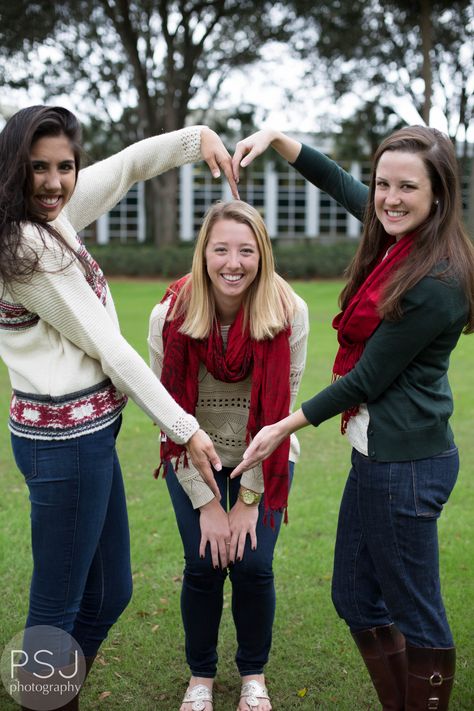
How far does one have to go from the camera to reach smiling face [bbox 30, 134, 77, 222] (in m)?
2.59

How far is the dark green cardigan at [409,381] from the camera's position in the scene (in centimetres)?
253

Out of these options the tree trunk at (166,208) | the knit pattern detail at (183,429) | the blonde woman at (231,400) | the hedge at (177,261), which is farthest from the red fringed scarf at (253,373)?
the tree trunk at (166,208)

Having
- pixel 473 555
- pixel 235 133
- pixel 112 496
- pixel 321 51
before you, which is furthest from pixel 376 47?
pixel 112 496

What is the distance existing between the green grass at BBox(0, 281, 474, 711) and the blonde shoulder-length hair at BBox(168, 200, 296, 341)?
158 centimetres

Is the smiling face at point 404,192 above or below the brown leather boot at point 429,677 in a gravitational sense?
above

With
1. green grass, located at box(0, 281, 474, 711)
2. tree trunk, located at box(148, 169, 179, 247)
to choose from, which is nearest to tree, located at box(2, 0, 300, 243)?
tree trunk, located at box(148, 169, 179, 247)

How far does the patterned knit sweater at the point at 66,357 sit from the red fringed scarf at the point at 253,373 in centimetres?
47

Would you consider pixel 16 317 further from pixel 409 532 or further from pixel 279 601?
pixel 279 601

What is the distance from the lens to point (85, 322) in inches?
101

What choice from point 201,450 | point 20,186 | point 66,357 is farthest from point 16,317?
point 201,450

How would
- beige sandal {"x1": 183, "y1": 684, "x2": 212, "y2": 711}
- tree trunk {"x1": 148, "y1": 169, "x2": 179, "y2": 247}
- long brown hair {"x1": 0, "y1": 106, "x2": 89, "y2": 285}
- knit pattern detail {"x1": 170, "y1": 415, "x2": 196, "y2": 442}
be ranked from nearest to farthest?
long brown hair {"x1": 0, "y1": 106, "x2": 89, "y2": 285} < knit pattern detail {"x1": 170, "y1": 415, "x2": 196, "y2": 442} < beige sandal {"x1": 183, "y1": 684, "x2": 212, "y2": 711} < tree trunk {"x1": 148, "y1": 169, "x2": 179, "y2": 247}

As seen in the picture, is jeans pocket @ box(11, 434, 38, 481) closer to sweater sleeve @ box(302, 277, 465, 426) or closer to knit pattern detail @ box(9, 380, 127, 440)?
knit pattern detail @ box(9, 380, 127, 440)

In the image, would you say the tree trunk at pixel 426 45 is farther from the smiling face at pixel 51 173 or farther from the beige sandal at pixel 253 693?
the smiling face at pixel 51 173

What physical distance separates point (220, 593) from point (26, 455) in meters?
1.18
